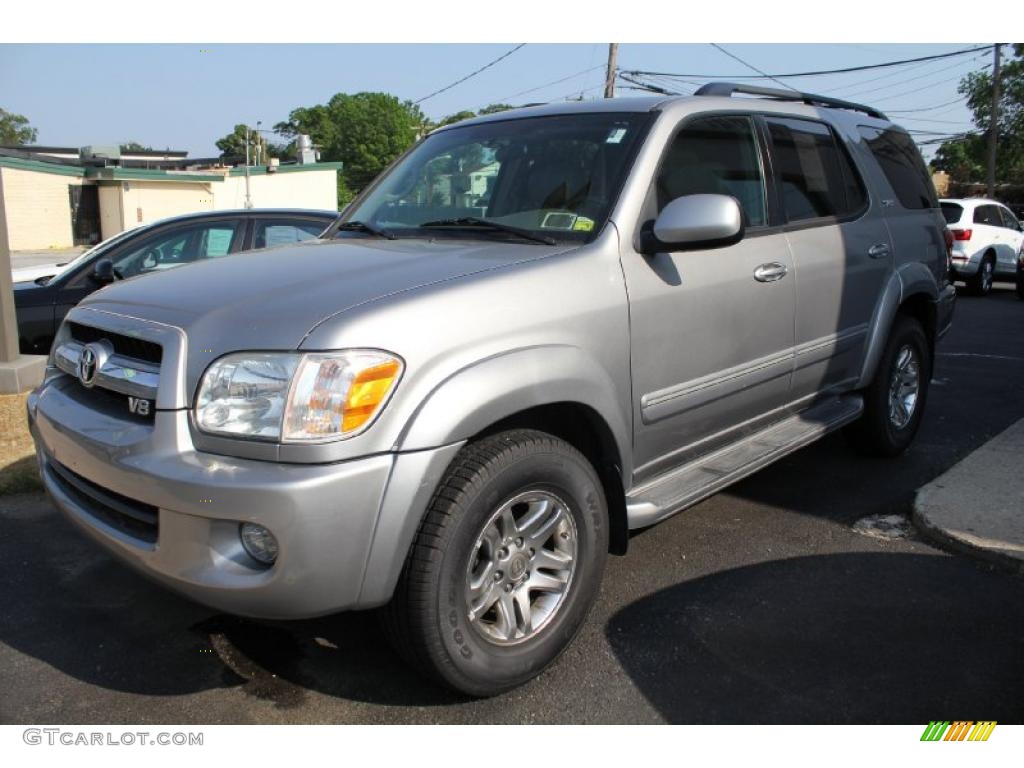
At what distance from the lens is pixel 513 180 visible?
3.52 m

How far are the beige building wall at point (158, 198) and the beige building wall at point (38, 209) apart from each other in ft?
6.63

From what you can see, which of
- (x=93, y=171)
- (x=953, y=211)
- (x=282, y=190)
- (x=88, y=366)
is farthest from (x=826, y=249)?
(x=282, y=190)

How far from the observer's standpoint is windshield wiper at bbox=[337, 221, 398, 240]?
11.5 feet

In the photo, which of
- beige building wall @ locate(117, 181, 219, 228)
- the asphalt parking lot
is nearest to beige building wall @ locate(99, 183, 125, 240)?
beige building wall @ locate(117, 181, 219, 228)

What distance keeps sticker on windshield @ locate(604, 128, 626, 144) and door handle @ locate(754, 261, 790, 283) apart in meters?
0.81

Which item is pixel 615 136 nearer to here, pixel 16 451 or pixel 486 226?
pixel 486 226

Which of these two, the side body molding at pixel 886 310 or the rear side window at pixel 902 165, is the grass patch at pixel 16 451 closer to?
the side body molding at pixel 886 310

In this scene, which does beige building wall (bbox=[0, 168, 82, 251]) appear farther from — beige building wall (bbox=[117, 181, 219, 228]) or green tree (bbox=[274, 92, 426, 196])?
green tree (bbox=[274, 92, 426, 196])

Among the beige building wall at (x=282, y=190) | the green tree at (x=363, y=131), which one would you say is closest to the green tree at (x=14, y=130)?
the green tree at (x=363, y=131)

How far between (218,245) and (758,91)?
4.51 metres

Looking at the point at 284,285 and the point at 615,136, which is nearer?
the point at 284,285

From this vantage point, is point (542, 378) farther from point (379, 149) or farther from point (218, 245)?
point (379, 149)

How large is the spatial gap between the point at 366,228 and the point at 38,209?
35432 millimetres

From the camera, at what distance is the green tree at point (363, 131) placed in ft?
283
